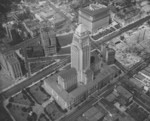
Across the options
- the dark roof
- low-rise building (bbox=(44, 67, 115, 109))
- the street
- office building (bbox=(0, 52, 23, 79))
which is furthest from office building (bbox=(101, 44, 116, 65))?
office building (bbox=(0, 52, 23, 79))

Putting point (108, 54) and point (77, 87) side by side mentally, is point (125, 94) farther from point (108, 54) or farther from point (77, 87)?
point (108, 54)

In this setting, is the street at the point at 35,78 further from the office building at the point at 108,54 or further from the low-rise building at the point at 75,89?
the office building at the point at 108,54

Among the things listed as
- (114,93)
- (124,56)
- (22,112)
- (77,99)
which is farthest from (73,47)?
(124,56)

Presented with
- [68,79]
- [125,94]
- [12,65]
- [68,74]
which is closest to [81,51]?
[68,74]

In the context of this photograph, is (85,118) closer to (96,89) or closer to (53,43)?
(96,89)

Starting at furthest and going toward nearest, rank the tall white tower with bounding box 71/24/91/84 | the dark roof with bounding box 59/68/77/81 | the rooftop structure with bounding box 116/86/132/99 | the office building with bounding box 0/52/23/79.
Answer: the office building with bounding box 0/52/23/79, the rooftop structure with bounding box 116/86/132/99, the dark roof with bounding box 59/68/77/81, the tall white tower with bounding box 71/24/91/84

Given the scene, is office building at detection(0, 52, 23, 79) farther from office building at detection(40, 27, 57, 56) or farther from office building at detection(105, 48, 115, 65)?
office building at detection(105, 48, 115, 65)
